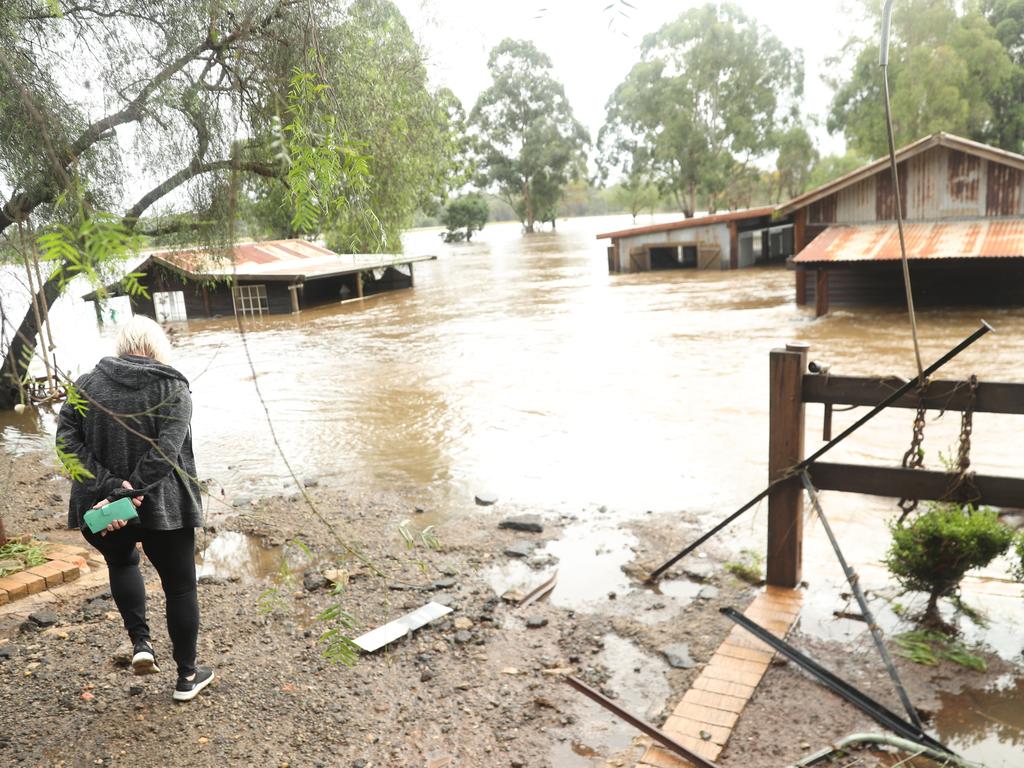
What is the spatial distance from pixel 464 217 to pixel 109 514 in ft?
246

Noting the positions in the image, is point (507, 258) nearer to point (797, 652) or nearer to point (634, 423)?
point (634, 423)

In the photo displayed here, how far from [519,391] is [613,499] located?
21.8 feet

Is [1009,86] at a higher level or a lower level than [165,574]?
higher

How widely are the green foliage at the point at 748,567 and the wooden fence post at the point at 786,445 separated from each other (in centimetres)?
68

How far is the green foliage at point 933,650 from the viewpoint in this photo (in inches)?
158

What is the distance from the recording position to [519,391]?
14617 mm

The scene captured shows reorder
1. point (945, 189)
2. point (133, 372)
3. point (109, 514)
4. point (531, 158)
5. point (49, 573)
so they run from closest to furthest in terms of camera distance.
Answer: point (109, 514), point (133, 372), point (49, 573), point (945, 189), point (531, 158)

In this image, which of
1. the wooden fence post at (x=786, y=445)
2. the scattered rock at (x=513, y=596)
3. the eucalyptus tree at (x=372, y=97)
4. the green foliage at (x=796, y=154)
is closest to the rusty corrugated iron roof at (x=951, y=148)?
the eucalyptus tree at (x=372, y=97)

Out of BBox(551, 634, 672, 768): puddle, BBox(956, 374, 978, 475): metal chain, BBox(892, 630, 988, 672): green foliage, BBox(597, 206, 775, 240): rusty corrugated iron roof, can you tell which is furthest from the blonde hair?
BBox(597, 206, 775, 240): rusty corrugated iron roof

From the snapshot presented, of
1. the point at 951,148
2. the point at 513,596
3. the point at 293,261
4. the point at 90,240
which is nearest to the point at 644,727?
the point at 513,596

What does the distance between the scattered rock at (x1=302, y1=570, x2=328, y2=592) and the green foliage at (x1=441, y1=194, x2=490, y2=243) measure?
2726 inches

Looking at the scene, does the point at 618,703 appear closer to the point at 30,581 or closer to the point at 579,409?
the point at 30,581

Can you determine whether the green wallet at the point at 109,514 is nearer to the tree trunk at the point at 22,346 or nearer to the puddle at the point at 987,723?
the tree trunk at the point at 22,346

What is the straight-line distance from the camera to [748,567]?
5770 millimetres
